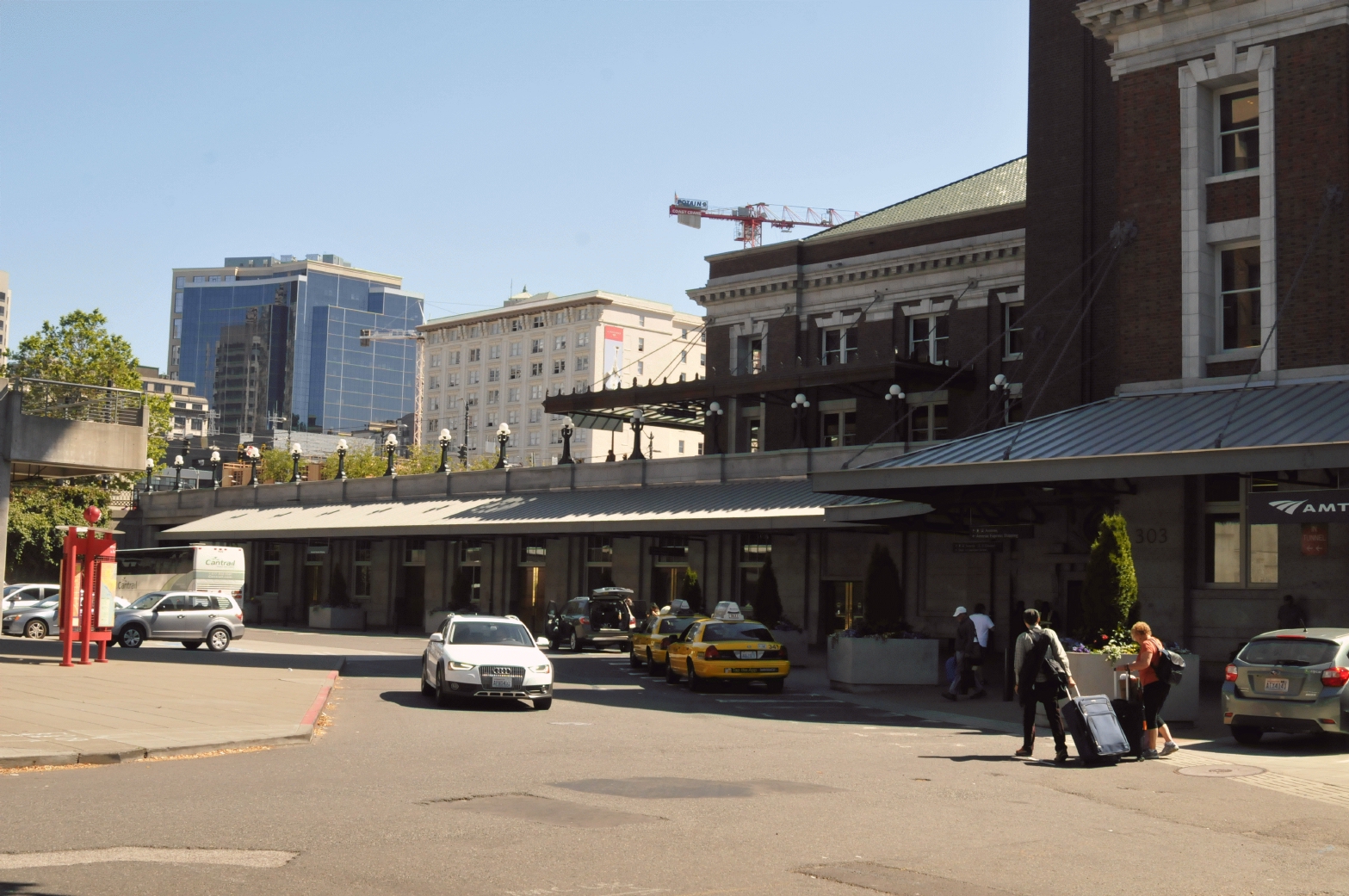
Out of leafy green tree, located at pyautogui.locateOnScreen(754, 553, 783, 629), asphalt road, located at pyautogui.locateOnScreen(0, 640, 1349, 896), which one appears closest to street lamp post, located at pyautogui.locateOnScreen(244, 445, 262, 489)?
leafy green tree, located at pyautogui.locateOnScreen(754, 553, 783, 629)

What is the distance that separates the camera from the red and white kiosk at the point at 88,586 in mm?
28297

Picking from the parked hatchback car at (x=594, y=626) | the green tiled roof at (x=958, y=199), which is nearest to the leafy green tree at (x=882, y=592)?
the parked hatchback car at (x=594, y=626)

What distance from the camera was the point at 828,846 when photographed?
33.9 feet

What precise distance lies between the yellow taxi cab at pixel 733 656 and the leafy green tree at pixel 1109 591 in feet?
21.1

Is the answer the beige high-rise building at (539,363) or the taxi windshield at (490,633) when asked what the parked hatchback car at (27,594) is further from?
the beige high-rise building at (539,363)

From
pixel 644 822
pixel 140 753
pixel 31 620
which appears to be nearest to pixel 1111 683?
pixel 644 822

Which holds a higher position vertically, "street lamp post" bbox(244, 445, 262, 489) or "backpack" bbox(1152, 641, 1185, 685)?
"street lamp post" bbox(244, 445, 262, 489)

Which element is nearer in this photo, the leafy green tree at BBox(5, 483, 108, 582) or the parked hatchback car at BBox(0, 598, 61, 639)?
the parked hatchback car at BBox(0, 598, 61, 639)

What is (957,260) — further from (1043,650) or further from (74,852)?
(74,852)

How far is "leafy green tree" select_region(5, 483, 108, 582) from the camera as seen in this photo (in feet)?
231

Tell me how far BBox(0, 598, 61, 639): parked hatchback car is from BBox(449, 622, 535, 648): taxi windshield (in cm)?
2419

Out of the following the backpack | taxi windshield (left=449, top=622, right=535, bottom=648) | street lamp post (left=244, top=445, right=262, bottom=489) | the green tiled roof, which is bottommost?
taxi windshield (left=449, top=622, right=535, bottom=648)

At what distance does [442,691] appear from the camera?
73.1 feet

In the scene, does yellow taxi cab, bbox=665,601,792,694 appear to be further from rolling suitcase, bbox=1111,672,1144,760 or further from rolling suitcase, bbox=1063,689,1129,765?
rolling suitcase, bbox=1063,689,1129,765
